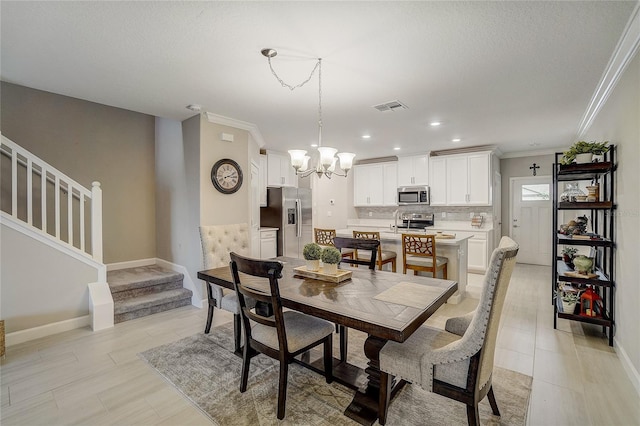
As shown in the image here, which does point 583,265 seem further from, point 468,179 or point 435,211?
point 435,211

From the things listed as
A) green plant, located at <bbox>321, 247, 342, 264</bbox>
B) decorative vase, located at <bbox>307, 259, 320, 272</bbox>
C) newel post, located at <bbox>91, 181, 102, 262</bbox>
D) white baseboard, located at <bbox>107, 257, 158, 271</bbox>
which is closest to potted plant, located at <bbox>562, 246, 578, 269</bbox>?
green plant, located at <bbox>321, 247, 342, 264</bbox>

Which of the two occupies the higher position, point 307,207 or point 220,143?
point 220,143

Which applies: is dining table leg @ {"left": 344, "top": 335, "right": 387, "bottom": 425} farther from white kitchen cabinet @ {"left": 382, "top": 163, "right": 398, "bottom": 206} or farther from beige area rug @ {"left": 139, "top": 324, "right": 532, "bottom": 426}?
white kitchen cabinet @ {"left": 382, "top": 163, "right": 398, "bottom": 206}

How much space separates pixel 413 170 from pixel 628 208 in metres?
4.31

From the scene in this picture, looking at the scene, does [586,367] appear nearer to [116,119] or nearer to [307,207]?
[307,207]

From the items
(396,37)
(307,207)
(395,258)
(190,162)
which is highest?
(396,37)

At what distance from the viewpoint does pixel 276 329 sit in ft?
6.14

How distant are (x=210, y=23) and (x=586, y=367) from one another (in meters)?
3.80

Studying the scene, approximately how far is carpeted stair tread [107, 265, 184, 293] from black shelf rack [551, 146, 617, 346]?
4.61 metres

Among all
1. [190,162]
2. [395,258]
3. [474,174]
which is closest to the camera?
[190,162]

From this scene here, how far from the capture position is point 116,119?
174 inches

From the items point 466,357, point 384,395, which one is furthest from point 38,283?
point 466,357

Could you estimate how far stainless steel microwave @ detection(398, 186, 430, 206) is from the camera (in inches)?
251

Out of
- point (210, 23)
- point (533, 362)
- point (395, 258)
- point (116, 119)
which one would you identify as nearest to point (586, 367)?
point (533, 362)
